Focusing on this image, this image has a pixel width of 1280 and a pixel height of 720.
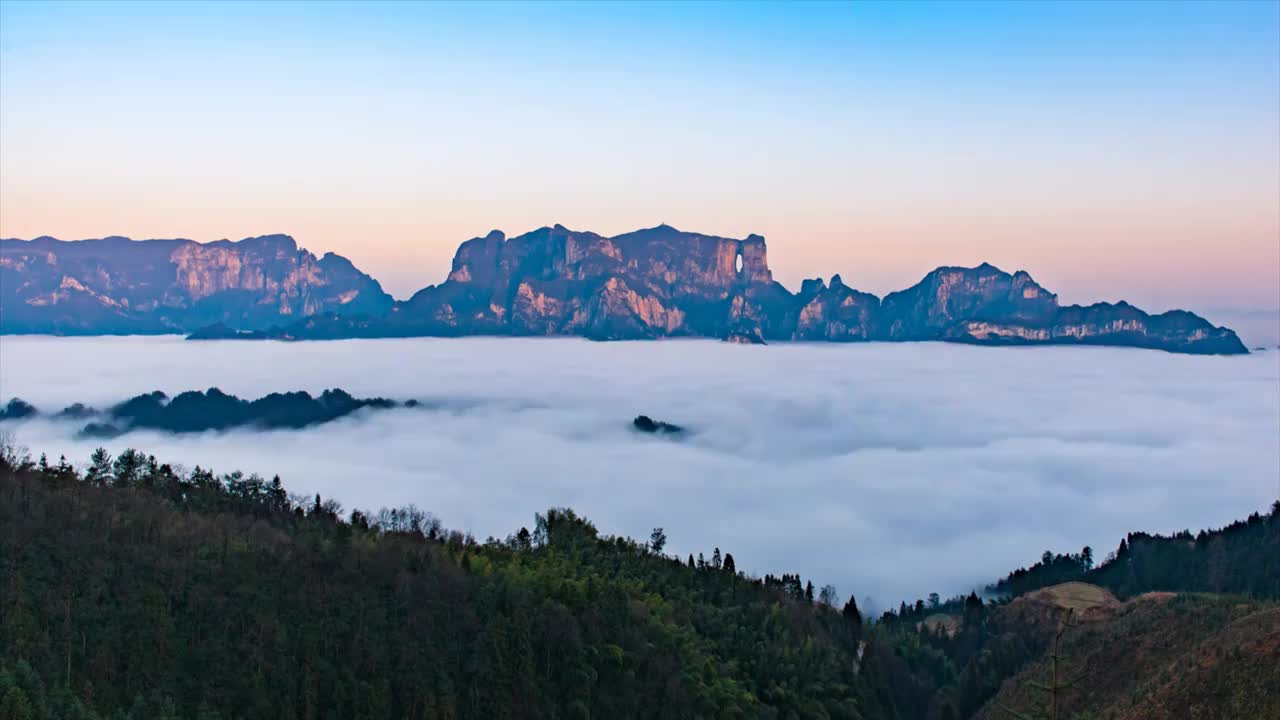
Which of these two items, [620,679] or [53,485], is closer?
[620,679]

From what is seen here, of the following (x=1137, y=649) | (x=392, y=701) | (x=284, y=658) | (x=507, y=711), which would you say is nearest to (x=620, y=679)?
(x=507, y=711)

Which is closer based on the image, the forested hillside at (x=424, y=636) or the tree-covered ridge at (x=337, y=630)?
the tree-covered ridge at (x=337, y=630)

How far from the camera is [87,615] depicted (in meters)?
93.7

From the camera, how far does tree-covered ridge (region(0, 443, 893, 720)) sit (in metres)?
90.9

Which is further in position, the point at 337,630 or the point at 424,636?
the point at 424,636

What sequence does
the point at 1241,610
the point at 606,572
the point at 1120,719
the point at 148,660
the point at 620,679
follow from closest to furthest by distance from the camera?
the point at 148,660 → the point at 1120,719 → the point at 620,679 → the point at 1241,610 → the point at 606,572

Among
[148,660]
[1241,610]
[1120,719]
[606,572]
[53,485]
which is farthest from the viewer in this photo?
[606,572]

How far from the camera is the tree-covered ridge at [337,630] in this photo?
298 ft

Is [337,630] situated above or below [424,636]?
above

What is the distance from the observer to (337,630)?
337ft

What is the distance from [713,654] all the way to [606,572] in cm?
2316

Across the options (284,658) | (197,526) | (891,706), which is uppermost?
(197,526)

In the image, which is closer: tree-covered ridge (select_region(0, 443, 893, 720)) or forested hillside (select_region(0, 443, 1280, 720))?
tree-covered ridge (select_region(0, 443, 893, 720))

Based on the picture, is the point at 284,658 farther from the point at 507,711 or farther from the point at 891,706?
the point at 891,706
